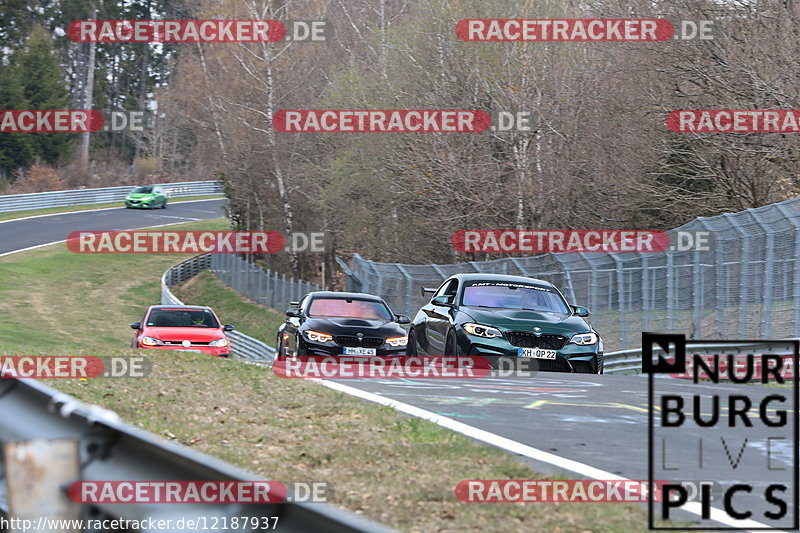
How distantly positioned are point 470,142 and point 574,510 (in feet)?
104

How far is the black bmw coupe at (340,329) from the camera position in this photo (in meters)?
17.5

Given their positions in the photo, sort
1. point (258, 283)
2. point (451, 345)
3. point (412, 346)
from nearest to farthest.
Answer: point (451, 345), point (412, 346), point (258, 283)

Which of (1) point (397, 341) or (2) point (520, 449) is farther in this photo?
(1) point (397, 341)

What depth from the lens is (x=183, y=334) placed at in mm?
22453

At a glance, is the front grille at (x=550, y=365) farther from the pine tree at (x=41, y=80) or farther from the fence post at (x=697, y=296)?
the pine tree at (x=41, y=80)

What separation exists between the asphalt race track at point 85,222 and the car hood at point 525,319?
4560 cm

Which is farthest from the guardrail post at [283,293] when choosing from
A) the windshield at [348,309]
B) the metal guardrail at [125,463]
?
the metal guardrail at [125,463]

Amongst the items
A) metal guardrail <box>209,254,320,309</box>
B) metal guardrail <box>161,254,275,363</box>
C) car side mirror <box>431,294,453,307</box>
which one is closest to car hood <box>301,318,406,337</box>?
car side mirror <box>431,294,453,307</box>

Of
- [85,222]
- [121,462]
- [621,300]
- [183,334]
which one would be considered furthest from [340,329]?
[85,222]

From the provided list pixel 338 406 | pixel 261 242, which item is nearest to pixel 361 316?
pixel 338 406

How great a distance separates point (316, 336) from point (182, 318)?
7.02 m

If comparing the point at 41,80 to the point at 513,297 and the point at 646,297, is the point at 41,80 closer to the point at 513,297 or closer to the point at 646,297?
the point at 646,297

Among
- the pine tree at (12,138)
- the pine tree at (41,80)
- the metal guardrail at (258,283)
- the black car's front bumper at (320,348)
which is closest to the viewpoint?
the black car's front bumper at (320,348)

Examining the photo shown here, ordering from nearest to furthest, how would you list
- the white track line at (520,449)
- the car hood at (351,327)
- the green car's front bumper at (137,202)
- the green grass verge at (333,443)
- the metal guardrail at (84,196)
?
the green grass verge at (333,443) < the white track line at (520,449) < the car hood at (351,327) < the metal guardrail at (84,196) < the green car's front bumper at (137,202)
